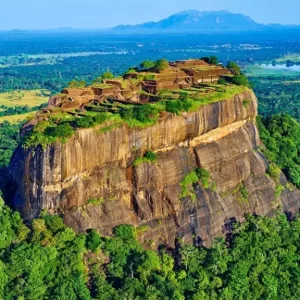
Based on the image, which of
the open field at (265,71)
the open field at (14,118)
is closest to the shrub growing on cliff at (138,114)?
the open field at (14,118)

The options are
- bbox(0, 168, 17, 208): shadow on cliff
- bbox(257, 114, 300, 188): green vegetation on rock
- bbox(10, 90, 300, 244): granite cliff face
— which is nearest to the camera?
bbox(10, 90, 300, 244): granite cliff face

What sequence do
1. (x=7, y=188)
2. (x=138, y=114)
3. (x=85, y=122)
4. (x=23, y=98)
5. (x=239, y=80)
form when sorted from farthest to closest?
(x=23, y=98) → (x=239, y=80) → (x=7, y=188) → (x=138, y=114) → (x=85, y=122)

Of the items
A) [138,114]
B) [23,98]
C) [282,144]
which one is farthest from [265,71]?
[138,114]

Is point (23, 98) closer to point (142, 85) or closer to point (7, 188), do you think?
point (142, 85)

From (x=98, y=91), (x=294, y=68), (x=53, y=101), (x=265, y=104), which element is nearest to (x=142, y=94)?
(x=98, y=91)

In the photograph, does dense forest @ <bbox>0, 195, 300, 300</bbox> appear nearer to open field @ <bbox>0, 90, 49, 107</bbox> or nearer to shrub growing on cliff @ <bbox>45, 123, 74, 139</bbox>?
shrub growing on cliff @ <bbox>45, 123, 74, 139</bbox>

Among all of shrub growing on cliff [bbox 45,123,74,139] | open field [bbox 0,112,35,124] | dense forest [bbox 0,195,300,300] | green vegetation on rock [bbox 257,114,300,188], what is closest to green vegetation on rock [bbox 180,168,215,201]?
dense forest [bbox 0,195,300,300]
